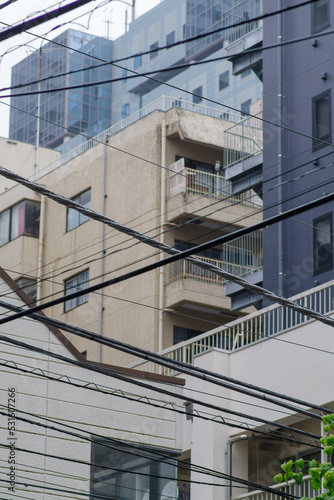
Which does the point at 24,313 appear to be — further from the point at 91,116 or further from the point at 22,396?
the point at 91,116

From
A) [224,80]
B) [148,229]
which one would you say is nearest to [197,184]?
[148,229]

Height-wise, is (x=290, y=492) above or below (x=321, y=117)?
below

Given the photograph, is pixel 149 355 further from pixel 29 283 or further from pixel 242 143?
pixel 29 283

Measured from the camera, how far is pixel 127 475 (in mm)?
20281

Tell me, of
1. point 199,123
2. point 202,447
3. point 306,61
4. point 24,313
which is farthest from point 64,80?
point 24,313

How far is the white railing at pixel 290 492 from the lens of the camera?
23.9m

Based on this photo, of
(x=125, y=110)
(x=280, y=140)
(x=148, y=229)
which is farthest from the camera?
(x=125, y=110)

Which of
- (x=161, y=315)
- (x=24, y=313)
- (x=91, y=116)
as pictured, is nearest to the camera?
(x=24, y=313)

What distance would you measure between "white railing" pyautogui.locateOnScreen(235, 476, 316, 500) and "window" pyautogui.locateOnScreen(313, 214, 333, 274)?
25.8 feet

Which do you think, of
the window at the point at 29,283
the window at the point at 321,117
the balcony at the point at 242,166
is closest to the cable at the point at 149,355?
the window at the point at 321,117

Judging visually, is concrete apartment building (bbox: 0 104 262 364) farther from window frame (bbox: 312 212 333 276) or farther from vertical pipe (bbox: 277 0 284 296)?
window frame (bbox: 312 212 333 276)

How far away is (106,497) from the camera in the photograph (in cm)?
1947

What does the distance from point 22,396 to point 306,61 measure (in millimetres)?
17973

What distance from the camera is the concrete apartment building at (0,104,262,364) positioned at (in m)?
39.5
